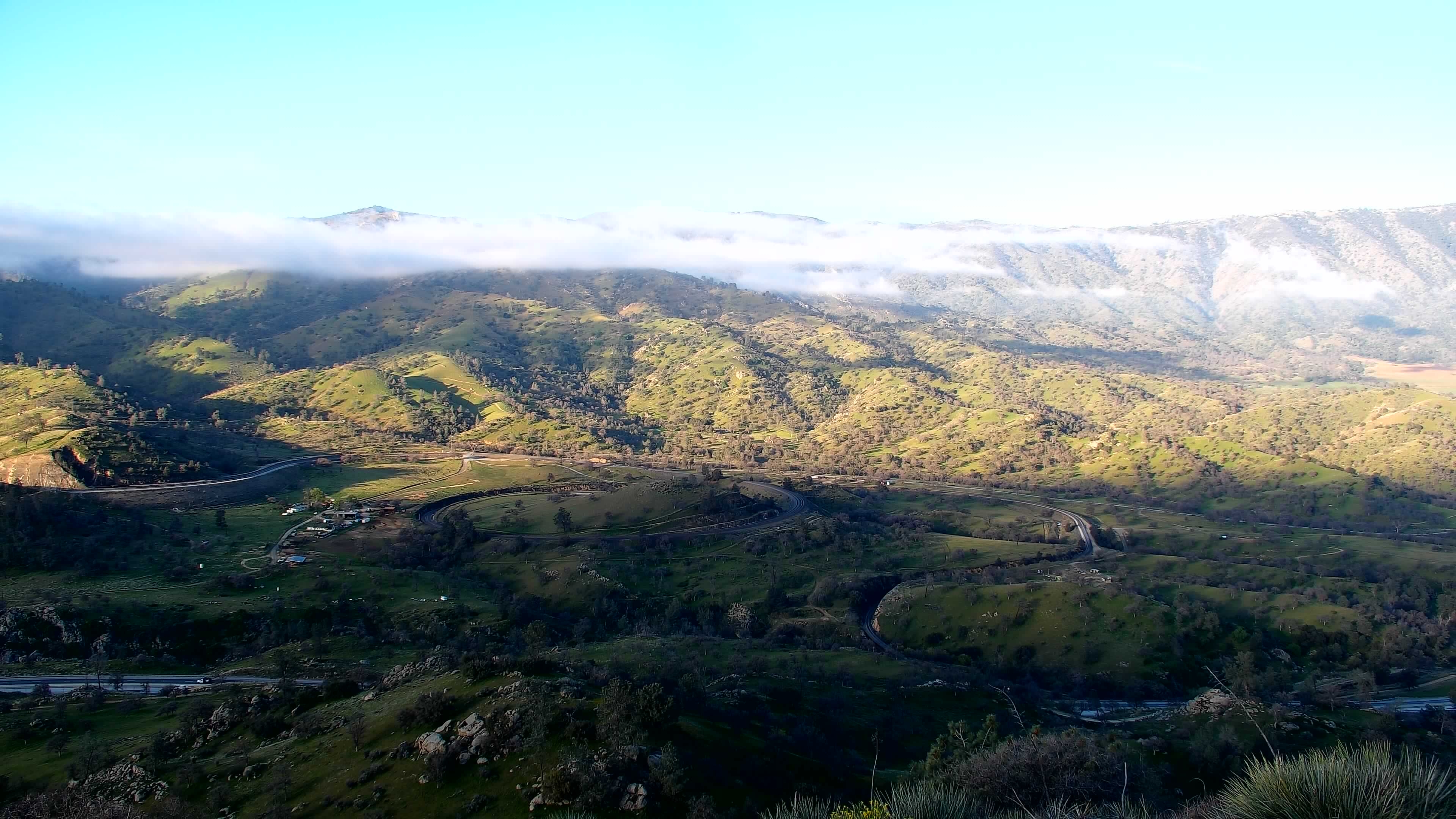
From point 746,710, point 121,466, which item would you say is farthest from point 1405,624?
point 121,466

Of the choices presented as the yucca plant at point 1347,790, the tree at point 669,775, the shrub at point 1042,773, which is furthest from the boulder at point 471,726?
the yucca plant at point 1347,790

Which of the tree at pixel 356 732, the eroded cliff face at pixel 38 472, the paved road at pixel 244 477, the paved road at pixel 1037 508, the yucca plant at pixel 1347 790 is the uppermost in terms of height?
the yucca plant at pixel 1347 790

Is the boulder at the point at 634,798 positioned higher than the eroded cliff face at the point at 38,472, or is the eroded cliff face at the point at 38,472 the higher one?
the boulder at the point at 634,798

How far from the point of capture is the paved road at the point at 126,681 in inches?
2589

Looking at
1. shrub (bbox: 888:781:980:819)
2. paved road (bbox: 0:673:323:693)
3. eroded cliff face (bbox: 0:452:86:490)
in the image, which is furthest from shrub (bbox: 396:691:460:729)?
eroded cliff face (bbox: 0:452:86:490)

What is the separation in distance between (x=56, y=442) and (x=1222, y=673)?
191 metres

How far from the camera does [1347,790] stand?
16641 mm

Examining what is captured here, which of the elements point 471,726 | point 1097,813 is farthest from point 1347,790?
point 471,726

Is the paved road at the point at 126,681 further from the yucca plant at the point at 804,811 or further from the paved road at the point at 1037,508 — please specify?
the paved road at the point at 1037,508

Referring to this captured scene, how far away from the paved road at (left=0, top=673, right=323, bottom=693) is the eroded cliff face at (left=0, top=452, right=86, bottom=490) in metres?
85.0

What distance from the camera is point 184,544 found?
116m

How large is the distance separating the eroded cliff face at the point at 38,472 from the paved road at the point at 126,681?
85.0 meters

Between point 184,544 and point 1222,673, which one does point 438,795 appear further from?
point 184,544

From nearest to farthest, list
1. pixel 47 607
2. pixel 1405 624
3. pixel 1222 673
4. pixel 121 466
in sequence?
pixel 47 607
pixel 1222 673
pixel 1405 624
pixel 121 466
